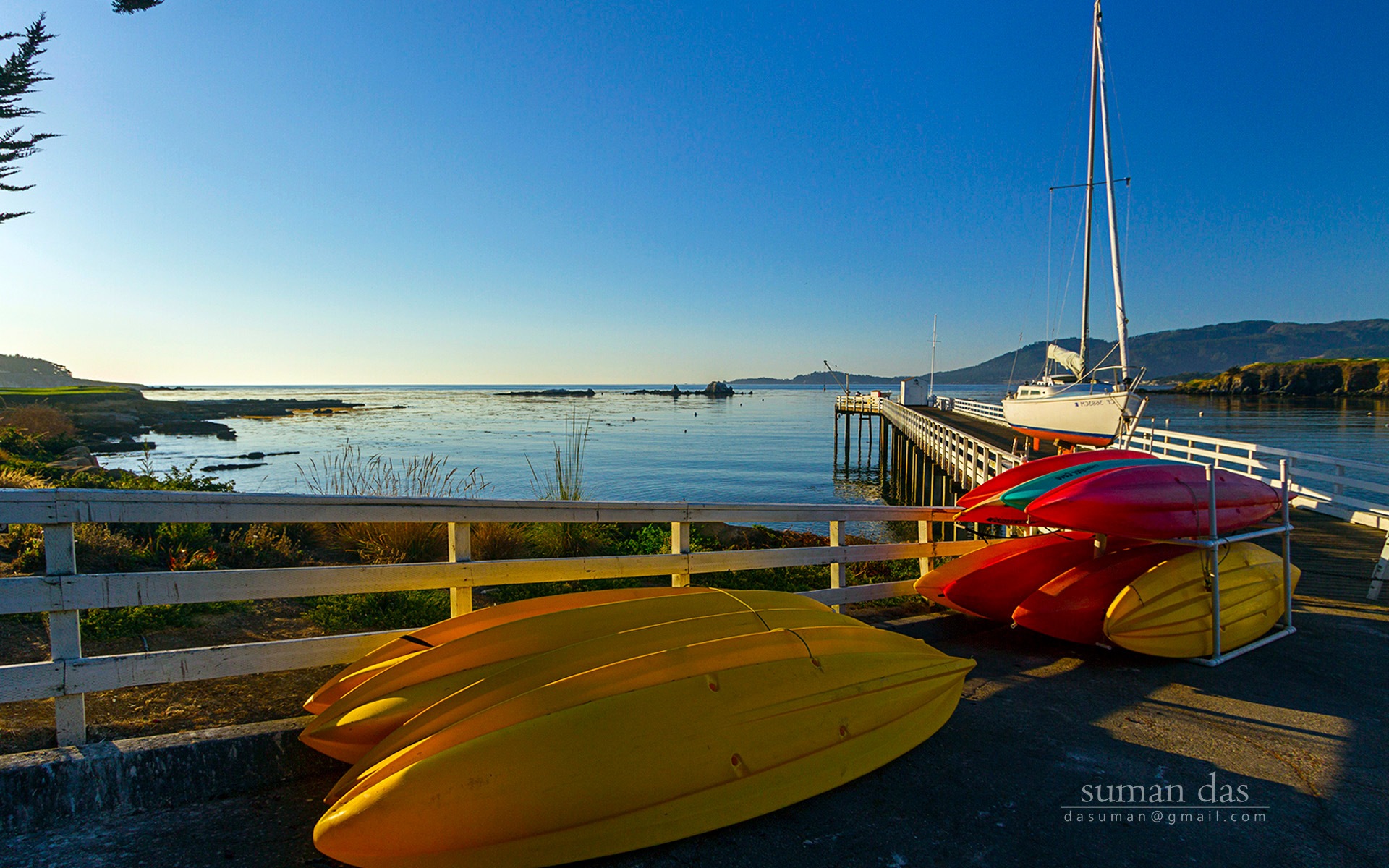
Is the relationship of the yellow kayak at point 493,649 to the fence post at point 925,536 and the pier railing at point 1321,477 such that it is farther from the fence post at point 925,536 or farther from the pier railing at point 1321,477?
the pier railing at point 1321,477

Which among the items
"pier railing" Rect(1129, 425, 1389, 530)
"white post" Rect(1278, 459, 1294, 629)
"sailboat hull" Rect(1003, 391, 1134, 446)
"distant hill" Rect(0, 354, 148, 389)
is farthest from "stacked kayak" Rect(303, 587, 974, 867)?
"distant hill" Rect(0, 354, 148, 389)

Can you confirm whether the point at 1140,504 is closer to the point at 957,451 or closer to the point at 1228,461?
the point at 1228,461

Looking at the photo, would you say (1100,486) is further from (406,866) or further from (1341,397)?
(1341,397)

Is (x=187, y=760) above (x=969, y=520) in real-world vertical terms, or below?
below

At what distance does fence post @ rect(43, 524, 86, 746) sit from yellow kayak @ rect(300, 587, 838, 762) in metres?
0.82

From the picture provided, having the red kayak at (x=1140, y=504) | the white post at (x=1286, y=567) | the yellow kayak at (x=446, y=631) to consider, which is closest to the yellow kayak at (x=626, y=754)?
the yellow kayak at (x=446, y=631)

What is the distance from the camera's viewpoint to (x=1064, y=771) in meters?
3.01

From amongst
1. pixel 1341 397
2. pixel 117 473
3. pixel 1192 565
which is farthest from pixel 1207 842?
pixel 1341 397

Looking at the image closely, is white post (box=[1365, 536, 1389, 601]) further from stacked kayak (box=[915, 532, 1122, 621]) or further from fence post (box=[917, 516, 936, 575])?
fence post (box=[917, 516, 936, 575])

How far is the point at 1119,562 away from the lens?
4742 millimetres

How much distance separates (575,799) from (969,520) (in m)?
3.47

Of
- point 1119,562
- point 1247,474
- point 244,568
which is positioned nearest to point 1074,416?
point 1247,474

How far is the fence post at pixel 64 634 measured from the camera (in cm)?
264

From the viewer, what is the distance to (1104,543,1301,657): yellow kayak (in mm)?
4266
